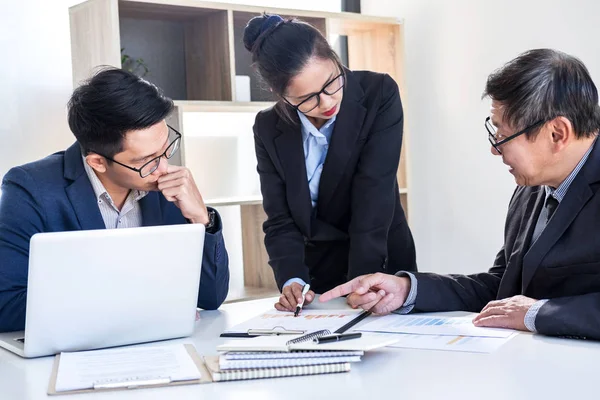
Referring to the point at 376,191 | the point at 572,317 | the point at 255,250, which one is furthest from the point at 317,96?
the point at 255,250

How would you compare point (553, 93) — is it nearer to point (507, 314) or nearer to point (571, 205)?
point (571, 205)

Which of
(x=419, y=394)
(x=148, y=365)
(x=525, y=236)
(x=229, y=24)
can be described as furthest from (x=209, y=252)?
(x=229, y=24)

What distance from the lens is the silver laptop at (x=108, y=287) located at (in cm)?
152

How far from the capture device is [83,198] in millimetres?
2064

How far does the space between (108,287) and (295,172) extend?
96cm

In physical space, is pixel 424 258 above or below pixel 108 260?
below

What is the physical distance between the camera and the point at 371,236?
93.2 inches

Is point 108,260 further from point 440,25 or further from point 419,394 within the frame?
point 440,25

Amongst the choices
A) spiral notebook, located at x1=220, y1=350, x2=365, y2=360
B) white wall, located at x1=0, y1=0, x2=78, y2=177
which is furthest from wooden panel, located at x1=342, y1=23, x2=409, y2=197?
spiral notebook, located at x1=220, y1=350, x2=365, y2=360

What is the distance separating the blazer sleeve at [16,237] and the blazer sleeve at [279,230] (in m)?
0.71

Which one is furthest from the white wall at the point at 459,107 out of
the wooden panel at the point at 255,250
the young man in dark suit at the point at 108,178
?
the young man in dark suit at the point at 108,178

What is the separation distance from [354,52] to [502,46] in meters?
0.90

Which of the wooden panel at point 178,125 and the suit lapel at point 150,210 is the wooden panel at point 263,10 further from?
the suit lapel at point 150,210

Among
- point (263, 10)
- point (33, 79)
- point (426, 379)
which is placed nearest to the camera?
point (426, 379)
